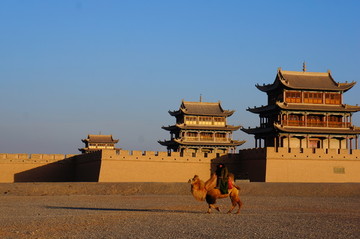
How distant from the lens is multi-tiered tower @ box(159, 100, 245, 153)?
61.8 m

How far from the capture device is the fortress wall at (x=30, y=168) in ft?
152

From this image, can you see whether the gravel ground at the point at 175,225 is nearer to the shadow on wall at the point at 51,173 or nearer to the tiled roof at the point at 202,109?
the shadow on wall at the point at 51,173

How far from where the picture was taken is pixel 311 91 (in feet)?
159

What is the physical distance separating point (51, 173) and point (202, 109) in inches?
881

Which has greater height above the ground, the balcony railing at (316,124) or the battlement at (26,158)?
the balcony railing at (316,124)

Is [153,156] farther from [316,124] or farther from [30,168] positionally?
[316,124]

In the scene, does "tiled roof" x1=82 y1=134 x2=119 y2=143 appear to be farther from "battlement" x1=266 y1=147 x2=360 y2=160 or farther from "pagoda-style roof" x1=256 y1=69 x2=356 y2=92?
"battlement" x1=266 y1=147 x2=360 y2=160

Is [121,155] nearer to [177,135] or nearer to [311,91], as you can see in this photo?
[311,91]

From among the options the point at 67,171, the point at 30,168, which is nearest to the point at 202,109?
the point at 67,171

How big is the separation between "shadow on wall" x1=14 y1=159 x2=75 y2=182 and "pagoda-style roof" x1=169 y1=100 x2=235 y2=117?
1806 cm

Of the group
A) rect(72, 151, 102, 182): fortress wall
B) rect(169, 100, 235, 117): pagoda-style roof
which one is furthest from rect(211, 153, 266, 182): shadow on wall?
rect(169, 100, 235, 117): pagoda-style roof

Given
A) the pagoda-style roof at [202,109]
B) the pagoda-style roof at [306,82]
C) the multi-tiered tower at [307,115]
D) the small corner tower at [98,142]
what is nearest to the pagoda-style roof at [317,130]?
the multi-tiered tower at [307,115]

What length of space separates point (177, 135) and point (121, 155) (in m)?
22.6

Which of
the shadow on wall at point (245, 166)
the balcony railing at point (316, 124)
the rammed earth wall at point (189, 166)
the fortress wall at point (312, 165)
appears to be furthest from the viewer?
the balcony railing at point (316, 124)
